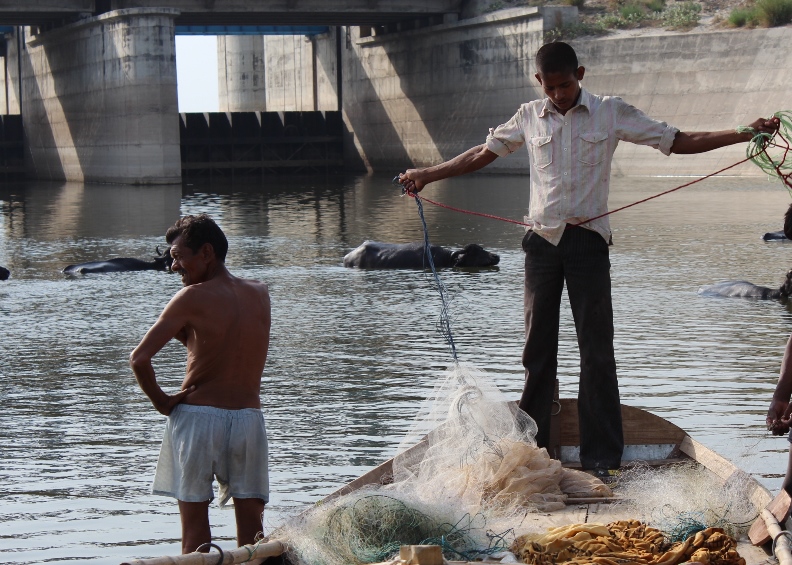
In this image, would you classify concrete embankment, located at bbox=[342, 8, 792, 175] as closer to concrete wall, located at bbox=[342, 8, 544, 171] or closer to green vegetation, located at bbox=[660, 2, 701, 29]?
concrete wall, located at bbox=[342, 8, 544, 171]

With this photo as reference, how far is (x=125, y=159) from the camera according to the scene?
4334 centimetres

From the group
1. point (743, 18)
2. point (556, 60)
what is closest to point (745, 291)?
point (556, 60)

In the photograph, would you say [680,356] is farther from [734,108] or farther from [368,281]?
[734,108]

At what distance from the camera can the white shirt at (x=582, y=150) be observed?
6.71 meters

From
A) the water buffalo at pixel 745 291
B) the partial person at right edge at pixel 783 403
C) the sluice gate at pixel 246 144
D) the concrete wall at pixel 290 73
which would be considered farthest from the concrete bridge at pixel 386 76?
the partial person at right edge at pixel 783 403

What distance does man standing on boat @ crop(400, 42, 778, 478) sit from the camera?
671 centimetres

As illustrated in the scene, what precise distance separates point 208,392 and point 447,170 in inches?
80.2

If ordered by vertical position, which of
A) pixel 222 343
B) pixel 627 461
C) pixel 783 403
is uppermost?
pixel 222 343

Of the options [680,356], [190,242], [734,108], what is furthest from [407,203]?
[190,242]

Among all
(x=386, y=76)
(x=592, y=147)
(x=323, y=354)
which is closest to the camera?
(x=592, y=147)

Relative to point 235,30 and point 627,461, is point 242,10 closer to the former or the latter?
point 235,30

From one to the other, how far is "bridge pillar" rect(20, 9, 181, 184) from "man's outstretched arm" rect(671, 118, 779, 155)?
37112mm

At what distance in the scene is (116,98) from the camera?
43125mm

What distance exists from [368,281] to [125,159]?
27.6 m
